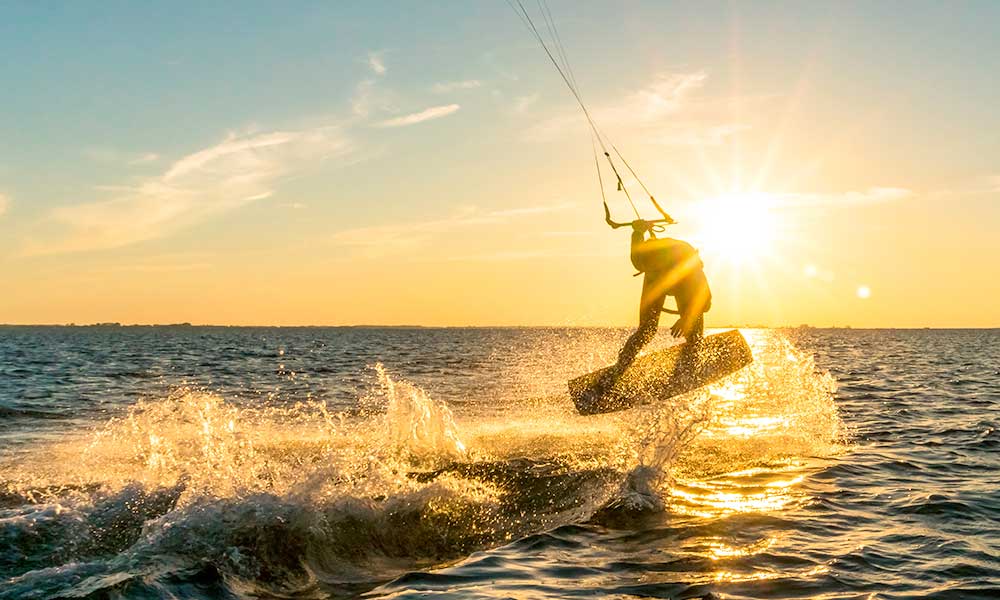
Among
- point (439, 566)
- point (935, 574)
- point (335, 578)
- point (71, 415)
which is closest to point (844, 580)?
point (935, 574)

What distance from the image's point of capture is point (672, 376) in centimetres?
1496

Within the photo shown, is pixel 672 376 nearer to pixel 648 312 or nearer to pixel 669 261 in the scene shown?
pixel 648 312

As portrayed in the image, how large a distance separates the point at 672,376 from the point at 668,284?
179cm

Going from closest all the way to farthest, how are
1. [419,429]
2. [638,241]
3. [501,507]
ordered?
[501,507]
[638,241]
[419,429]

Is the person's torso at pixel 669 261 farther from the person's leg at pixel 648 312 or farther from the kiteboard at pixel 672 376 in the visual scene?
the kiteboard at pixel 672 376

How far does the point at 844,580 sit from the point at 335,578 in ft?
16.1

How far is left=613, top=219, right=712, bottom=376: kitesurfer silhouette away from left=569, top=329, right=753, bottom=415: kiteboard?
1.30ft

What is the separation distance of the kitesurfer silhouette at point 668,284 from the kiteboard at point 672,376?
0.40 m

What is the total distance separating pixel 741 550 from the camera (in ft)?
30.2

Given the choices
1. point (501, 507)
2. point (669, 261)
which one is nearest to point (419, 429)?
point (501, 507)

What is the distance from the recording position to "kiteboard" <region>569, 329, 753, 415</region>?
14.9m

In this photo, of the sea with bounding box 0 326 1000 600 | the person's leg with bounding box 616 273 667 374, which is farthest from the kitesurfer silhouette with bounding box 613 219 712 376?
the sea with bounding box 0 326 1000 600

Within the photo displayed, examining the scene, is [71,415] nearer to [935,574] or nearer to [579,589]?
[579,589]

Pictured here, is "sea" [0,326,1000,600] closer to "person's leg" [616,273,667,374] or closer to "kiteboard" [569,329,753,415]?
"kiteboard" [569,329,753,415]
